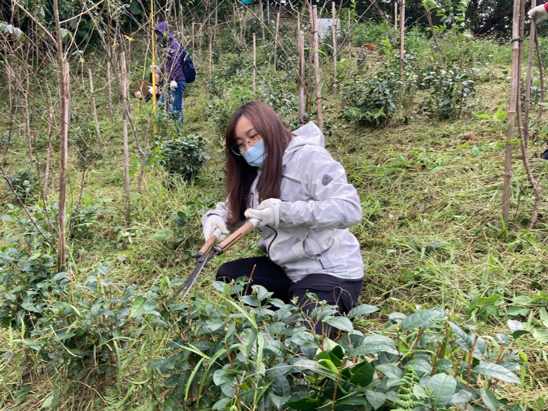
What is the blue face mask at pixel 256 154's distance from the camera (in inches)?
75.6

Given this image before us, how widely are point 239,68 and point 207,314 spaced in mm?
7280

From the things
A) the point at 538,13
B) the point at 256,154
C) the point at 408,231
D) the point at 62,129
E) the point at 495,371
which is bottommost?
the point at 408,231

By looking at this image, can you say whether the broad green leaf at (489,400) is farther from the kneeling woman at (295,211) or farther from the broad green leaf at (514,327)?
the kneeling woman at (295,211)

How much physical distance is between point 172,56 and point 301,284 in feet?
11.4

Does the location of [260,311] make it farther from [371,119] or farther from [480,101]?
[480,101]

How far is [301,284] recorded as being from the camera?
1825 mm

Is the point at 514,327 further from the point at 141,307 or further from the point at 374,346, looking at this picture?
the point at 141,307

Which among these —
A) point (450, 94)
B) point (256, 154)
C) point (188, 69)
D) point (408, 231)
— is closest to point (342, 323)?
point (256, 154)

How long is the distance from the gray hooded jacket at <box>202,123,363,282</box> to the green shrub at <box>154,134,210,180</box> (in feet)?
6.15

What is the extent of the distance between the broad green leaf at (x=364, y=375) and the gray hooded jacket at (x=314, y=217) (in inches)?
37.5

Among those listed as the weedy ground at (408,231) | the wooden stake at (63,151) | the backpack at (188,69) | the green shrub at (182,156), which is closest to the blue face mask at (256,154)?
the weedy ground at (408,231)

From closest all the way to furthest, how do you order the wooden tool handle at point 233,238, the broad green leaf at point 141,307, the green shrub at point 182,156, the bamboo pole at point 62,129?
the broad green leaf at point 141,307 → the wooden tool handle at point 233,238 → the bamboo pole at point 62,129 → the green shrub at point 182,156

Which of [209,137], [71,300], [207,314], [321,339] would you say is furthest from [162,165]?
[321,339]

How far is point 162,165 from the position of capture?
3.83 metres
